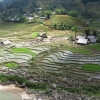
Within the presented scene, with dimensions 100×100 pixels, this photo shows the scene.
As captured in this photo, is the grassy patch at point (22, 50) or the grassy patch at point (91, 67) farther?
the grassy patch at point (22, 50)

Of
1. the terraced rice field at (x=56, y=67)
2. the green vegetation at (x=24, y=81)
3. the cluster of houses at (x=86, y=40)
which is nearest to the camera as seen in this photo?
the green vegetation at (x=24, y=81)

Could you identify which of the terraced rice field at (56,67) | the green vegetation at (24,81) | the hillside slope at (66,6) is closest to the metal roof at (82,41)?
the terraced rice field at (56,67)

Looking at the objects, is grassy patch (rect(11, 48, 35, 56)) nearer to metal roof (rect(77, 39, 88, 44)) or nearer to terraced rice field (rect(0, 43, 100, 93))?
terraced rice field (rect(0, 43, 100, 93))

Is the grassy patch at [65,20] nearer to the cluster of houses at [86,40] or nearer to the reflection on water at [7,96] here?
the cluster of houses at [86,40]

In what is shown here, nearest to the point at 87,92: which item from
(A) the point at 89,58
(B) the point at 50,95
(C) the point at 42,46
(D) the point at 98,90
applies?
(D) the point at 98,90

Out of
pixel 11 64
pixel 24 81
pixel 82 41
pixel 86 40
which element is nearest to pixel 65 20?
pixel 86 40

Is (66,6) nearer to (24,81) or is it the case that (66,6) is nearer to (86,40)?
(86,40)

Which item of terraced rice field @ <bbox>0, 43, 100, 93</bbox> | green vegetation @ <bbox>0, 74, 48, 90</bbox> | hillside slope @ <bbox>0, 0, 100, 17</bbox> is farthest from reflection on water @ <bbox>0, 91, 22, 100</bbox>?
hillside slope @ <bbox>0, 0, 100, 17</bbox>

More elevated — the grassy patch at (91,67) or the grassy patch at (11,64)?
the grassy patch at (91,67)

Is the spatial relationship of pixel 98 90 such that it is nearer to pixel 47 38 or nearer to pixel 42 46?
pixel 42 46

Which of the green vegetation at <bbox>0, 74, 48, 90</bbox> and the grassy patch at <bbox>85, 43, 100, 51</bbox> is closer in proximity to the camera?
the green vegetation at <bbox>0, 74, 48, 90</bbox>

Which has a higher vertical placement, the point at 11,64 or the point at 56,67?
the point at 56,67
